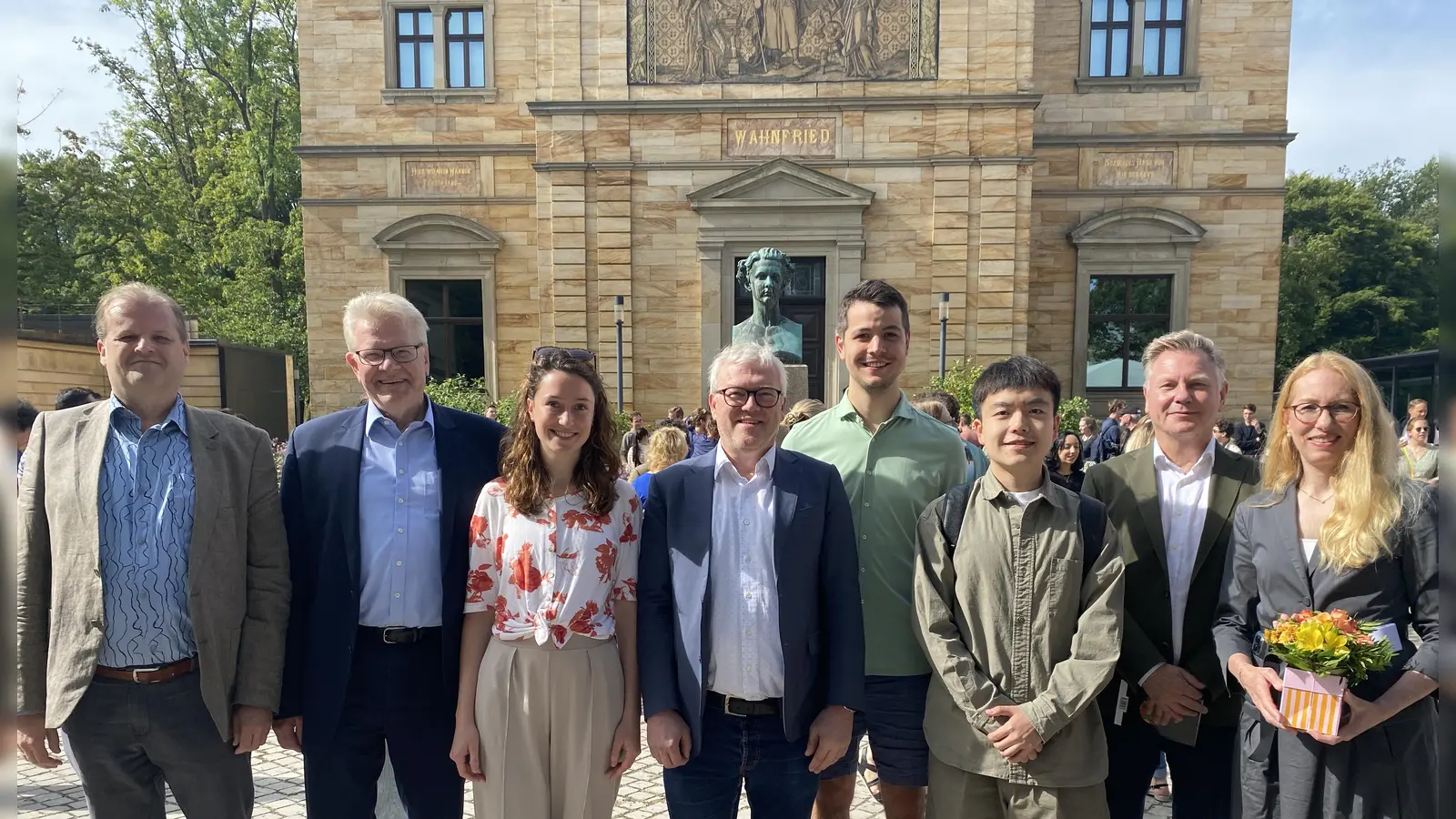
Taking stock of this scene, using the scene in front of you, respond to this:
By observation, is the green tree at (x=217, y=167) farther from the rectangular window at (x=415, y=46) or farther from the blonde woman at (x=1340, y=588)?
the blonde woman at (x=1340, y=588)

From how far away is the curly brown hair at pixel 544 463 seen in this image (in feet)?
9.03

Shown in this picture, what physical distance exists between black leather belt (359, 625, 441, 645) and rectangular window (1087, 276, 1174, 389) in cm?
1841

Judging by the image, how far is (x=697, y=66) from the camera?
17062mm

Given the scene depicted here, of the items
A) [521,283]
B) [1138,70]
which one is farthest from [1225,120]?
[521,283]

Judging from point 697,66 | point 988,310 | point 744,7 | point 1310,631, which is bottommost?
point 1310,631

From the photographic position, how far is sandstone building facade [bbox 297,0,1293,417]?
16.9m

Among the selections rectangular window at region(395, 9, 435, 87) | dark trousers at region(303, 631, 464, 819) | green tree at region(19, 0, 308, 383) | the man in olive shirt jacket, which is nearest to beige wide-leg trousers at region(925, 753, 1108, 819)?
the man in olive shirt jacket

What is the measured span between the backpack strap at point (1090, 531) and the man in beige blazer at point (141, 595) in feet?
9.65

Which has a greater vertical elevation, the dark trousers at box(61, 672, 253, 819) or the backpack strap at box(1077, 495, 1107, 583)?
the backpack strap at box(1077, 495, 1107, 583)

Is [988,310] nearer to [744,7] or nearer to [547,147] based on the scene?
[744,7]

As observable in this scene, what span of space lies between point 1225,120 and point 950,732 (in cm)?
1986

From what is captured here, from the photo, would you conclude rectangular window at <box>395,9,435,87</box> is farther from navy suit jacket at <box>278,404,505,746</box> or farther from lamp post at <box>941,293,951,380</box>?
navy suit jacket at <box>278,404,505,746</box>

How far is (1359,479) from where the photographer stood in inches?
102

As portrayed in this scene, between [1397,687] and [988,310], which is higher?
[988,310]
